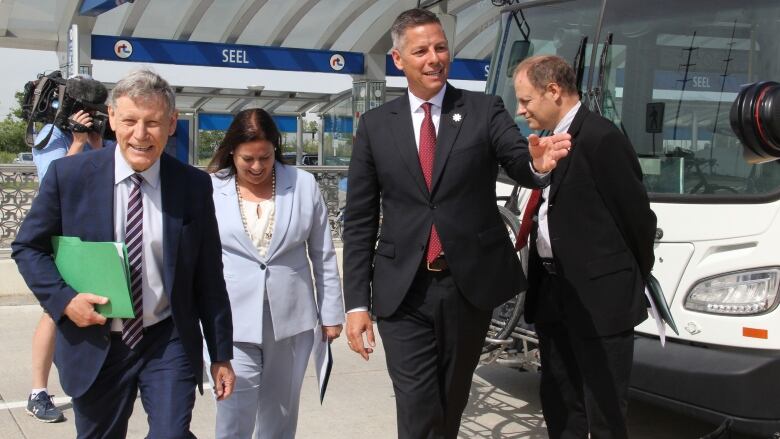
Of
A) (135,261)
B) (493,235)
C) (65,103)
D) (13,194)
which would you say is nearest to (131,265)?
(135,261)

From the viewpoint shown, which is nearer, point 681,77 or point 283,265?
point 283,265

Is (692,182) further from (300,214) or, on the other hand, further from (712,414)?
(300,214)

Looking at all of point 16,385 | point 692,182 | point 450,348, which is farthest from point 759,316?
point 16,385

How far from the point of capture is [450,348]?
3.54 m

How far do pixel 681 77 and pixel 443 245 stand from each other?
2.20 metres

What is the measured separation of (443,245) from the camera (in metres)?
3.43

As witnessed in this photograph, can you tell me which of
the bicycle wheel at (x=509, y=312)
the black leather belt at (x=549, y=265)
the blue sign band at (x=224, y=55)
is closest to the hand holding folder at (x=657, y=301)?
the black leather belt at (x=549, y=265)

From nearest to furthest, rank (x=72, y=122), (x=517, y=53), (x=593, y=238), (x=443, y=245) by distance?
(x=443, y=245) < (x=593, y=238) < (x=72, y=122) < (x=517, y=53)

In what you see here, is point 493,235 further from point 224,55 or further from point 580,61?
point 224,55

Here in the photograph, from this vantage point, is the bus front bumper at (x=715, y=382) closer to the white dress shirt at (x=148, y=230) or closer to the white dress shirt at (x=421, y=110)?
the white dress shirt at (x=421, y=110)

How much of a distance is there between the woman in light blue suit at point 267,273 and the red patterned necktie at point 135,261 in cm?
74

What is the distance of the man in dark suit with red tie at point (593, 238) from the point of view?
11.7 ft

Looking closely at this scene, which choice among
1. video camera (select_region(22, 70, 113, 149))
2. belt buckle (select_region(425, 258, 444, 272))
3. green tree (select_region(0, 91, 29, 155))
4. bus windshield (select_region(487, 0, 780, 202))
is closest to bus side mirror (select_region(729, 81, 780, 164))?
belt buckle (select_region(425, 258, 444, 272))

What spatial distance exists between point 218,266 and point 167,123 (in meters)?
0.54
